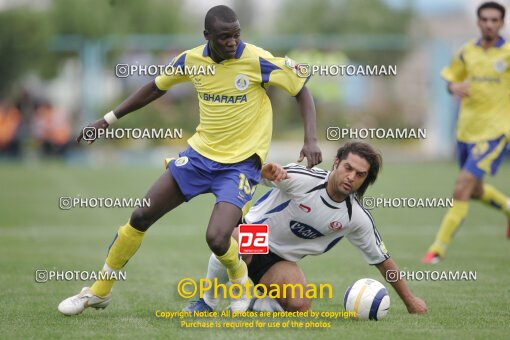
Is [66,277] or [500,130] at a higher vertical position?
[500,130]

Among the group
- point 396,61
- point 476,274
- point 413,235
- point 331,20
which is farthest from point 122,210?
Answer: point 331,20

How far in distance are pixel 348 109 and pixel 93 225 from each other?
56.1 ft

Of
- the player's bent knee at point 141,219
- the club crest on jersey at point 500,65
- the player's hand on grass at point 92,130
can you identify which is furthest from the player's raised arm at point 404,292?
the club crest on jersey at point 500,65

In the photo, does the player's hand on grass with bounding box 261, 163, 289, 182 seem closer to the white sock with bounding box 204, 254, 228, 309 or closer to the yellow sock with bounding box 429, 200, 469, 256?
the white sock with bounding box 204, 254, 228, 309

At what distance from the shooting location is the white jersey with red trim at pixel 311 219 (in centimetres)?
745

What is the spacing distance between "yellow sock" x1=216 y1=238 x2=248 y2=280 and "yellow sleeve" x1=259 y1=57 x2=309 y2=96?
129 centimetres

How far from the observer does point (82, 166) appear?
2822cm

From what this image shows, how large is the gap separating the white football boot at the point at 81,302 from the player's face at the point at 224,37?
2129mm

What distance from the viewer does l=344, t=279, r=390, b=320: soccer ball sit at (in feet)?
23.7

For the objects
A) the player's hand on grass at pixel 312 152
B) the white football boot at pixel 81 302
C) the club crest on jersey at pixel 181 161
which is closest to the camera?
the player's hand on grass at pixel 312 152

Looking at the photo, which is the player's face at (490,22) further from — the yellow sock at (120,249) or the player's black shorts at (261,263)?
the yellow sock at (120,249)

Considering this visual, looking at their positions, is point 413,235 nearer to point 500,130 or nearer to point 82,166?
point 500,130

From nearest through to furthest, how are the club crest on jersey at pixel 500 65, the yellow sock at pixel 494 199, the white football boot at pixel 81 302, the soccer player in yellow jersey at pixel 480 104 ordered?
the white football boot at pixel 81 302
the soccer player in yellow jersey at pixel 480 104
the club crest on jersey at pixel 500 65
the yellow sock at pixel 494 199

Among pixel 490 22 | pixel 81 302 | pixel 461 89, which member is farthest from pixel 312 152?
pixel 490 22
